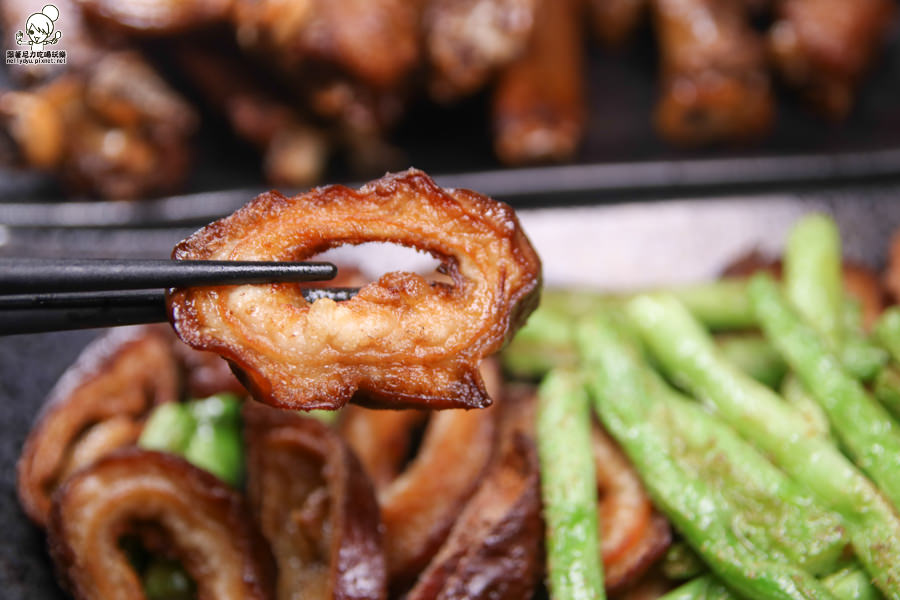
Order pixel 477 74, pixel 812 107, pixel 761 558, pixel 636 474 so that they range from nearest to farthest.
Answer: pixel 761 558
pixel 636 474
pixel 477 74
pixel 812 107

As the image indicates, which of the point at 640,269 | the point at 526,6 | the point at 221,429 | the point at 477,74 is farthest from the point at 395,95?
the point at 221,429

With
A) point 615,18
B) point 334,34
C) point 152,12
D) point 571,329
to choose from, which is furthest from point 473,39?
point 571,329

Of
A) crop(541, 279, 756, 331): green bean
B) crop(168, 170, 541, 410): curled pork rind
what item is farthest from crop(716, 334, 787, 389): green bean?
crop(168, 170, 541, 410): curled pork rind

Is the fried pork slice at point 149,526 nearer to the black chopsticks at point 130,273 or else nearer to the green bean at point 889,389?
the black chopsticks at point 130,273

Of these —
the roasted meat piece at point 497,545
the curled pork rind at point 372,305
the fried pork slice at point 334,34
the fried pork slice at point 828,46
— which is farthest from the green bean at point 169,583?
the fried pork slice at point 828,46

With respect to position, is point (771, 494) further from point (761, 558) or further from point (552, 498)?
point (552, 498)

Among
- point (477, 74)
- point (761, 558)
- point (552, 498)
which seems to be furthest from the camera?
point (477, 74)
